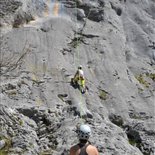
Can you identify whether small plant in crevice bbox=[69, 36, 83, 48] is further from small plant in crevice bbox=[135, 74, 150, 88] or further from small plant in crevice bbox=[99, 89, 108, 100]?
small plant in crevice bbox=[135, 74, 150, 88]

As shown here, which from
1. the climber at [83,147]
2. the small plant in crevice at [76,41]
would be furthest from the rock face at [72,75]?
the climber at [83,147]

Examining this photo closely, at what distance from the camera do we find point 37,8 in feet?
90.7

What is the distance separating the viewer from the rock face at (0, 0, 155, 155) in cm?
1833

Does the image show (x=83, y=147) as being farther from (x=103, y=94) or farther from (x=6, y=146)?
(x=103, y=94)

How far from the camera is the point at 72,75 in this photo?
22.8 meters

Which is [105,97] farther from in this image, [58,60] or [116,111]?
[58,60]

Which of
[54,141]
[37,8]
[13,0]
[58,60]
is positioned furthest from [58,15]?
[54,141]

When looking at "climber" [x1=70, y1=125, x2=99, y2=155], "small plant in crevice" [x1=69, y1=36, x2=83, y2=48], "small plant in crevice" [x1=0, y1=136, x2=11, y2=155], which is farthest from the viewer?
"small plant in crevice" [x1=69, y1=36, x2=83, y2=48]

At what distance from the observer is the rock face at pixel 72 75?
18.3m

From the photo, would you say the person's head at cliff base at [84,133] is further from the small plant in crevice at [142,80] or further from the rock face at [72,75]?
the small plant in crevice at [142,80]

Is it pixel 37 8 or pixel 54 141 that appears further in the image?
pixel 37 8

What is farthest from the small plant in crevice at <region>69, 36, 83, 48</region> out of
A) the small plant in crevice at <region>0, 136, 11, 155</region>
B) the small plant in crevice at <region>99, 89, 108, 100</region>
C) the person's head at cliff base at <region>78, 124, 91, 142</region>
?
the person's head at cliff base at <region>78, 124, 91, 142</region>

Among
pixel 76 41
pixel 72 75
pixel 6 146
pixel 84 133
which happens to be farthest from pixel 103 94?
pixel 84 133

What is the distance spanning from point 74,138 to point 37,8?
12096 millimetres
